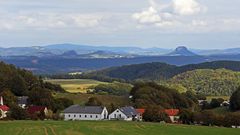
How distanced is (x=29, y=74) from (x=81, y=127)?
65957 mm

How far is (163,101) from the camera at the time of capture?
109 metres

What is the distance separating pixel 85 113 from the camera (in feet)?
294

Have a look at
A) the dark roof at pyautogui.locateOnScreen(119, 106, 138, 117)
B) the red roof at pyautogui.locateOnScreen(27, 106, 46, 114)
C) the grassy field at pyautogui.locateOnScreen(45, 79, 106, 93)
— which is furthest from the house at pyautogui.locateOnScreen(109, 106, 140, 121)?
the grassy field at pyautogui.locateOnScreen(45, 79, 106, 93)

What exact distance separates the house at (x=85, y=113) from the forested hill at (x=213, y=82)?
70120 millimetres

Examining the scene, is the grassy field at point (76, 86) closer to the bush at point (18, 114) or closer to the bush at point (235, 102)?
the bush at point (235, 102)

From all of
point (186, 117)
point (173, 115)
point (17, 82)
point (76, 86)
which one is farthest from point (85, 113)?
point (76, 86)

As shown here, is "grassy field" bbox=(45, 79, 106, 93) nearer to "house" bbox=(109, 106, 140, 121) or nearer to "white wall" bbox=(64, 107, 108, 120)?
"house" bbox=(109, 106, 140, 121)

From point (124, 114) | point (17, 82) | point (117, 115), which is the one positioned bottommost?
point (117, 115)

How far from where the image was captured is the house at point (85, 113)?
88.5m

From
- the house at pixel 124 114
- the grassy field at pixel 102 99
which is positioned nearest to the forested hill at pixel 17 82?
the grassy field at pixel 102 99

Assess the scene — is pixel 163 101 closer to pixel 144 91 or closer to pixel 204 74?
pixel 144 91

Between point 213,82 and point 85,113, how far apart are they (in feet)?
305

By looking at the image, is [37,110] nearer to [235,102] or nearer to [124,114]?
[124,114]

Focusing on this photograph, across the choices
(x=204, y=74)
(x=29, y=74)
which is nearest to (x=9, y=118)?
(x=29, y=74)
